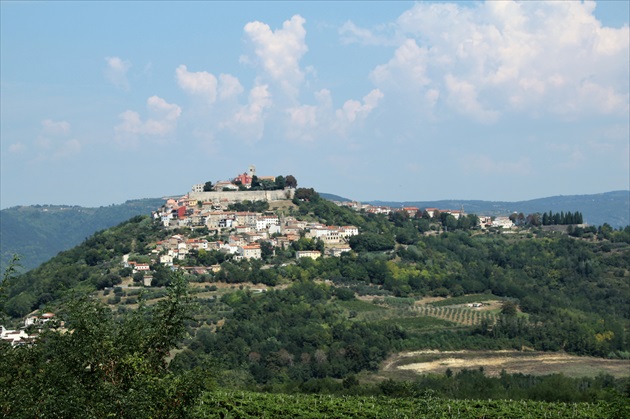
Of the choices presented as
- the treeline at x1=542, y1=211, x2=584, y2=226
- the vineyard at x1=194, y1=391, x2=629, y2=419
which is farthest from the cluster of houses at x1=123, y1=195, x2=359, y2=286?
the vineyard at x1=194, y1=391, x2=629, y2=419

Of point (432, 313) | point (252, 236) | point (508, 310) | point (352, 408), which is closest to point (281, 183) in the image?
point (252, 236)

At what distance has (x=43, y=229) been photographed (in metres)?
174

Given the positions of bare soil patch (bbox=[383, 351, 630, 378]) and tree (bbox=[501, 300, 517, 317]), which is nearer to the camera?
bare soil patch (bbox=[383, 351, 630, 378])

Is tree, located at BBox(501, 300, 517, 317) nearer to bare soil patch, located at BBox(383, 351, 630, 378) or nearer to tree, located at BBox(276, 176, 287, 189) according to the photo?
bare soil patch, located at BBox(383, 351, 630, 378)

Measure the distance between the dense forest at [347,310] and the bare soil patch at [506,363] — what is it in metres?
1.11

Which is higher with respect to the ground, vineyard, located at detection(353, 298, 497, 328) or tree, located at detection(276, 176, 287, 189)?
tree, located at detection(276, 176, 287, 189)

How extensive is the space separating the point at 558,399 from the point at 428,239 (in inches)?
1836

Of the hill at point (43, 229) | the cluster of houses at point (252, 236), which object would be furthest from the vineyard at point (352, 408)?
the hill at point (43, 229)

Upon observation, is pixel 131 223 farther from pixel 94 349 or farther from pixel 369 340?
pixel 94 349

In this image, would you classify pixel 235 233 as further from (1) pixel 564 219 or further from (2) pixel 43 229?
(2) pixel 43 229

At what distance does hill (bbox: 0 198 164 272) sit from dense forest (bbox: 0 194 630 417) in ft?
299

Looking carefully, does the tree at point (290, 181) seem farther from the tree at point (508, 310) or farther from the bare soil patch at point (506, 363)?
the bare soil patch at point (506, 363)

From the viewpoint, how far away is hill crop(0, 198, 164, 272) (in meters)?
154

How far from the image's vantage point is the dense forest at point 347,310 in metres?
8.89
